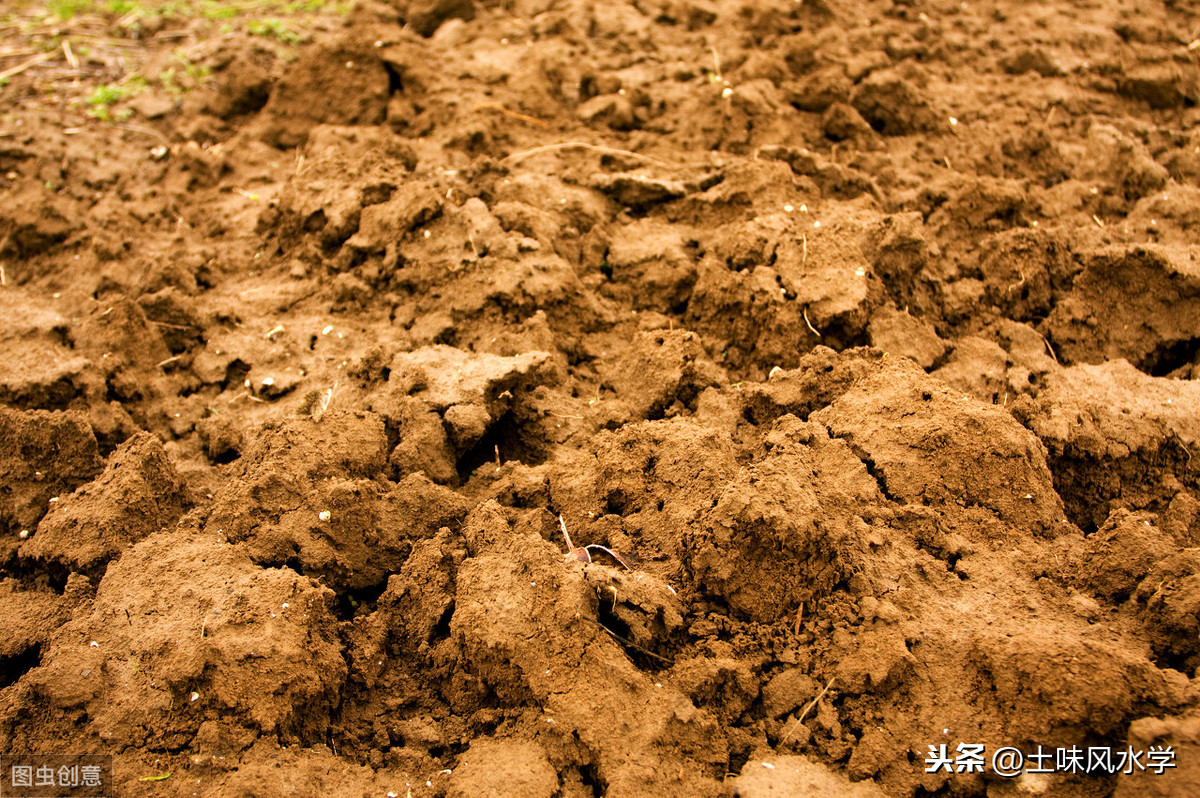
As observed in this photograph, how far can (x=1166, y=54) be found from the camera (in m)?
4.79

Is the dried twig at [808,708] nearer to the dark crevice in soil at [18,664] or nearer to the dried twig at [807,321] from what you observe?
the dried twig at [807,321]

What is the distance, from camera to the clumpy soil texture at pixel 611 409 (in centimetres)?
216

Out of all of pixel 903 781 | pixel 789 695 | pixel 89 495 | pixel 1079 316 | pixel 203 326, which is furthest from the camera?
pixel 203 326

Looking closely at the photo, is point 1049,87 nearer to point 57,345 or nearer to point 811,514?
point 811,514

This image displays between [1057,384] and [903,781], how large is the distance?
5.50 feet

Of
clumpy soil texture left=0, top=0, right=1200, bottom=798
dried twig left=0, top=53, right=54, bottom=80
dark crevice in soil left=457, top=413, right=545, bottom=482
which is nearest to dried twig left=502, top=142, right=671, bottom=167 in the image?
clumpy soil texture left=0, top=0, right=1200, bottom=798

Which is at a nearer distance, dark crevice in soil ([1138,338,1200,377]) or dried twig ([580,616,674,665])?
dried twig ([580,616,674,665])

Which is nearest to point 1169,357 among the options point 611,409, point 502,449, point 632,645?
point 611,409

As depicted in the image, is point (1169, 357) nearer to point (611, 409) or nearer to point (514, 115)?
point (611, 409)

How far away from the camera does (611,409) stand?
307cm

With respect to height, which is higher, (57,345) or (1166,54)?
(1166,54)

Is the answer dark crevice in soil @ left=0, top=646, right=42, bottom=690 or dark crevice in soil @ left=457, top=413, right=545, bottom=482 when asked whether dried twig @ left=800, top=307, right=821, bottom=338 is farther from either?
dark crevice in soil @ left=0, top=646, right=42, bottom=690

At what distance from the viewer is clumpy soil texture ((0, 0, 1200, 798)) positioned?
2.16 m

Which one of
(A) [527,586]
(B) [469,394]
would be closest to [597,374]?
(B) [469,394]
